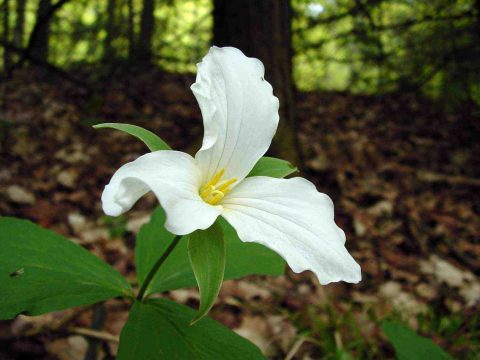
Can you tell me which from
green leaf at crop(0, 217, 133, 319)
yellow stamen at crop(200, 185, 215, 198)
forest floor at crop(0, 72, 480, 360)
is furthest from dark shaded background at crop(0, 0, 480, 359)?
yellow stamen at crop(200, 185, 215, 198)

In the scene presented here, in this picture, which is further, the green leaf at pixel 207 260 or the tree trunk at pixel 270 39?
the tree trunk at pixel 270 39

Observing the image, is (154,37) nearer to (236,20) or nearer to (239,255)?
(236,20)

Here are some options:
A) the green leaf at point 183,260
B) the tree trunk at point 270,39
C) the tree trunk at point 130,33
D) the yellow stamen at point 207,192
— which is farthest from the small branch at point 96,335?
the tree trunk at point 130,33

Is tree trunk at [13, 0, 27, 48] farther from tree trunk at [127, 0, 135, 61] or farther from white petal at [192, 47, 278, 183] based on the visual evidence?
white petal at [192, 47, 278, 183]

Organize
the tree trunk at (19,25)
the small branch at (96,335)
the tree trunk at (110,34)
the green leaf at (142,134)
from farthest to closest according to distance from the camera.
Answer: the tree trunk at (19,25) < the tree trunk at (110,34) < the small branch at (96,335) < the green leaf at (142,134)

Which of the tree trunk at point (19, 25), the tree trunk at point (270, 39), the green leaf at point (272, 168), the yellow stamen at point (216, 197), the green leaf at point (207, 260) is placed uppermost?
the tree trunk at point (19, 25)

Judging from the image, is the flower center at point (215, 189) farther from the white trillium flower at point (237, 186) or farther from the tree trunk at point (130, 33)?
the tree trunk at point (130, 33)

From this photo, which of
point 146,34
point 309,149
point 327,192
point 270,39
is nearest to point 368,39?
point 309,149
